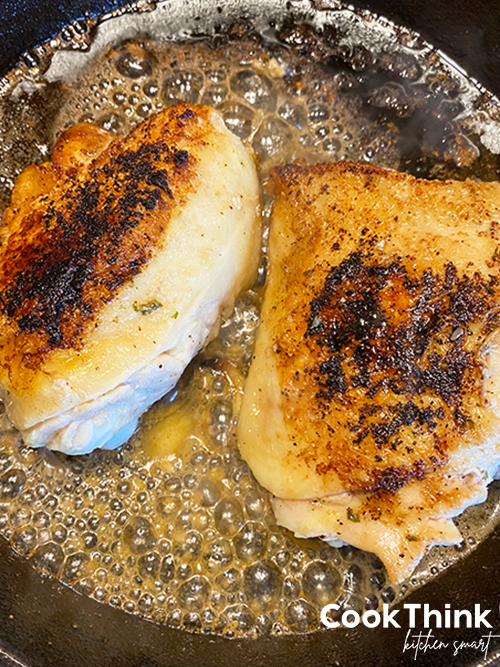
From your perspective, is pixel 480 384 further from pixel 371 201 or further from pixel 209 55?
pixel 209 55

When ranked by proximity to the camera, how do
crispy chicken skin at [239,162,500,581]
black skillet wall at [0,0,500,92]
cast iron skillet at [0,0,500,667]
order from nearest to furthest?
crispy chicken skin at [239,162,500,581], cast iron skillet at [0,0,500,667], black skillet wall at [0,0,500,92]

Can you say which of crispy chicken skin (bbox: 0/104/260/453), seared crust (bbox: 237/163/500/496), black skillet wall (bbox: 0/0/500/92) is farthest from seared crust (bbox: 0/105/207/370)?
black skillet wall (bbox: 0/0/500/92)

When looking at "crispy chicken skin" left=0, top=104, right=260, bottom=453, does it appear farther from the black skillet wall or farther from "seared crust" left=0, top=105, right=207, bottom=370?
the black skillet wall

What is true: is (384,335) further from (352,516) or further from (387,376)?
(352,516)

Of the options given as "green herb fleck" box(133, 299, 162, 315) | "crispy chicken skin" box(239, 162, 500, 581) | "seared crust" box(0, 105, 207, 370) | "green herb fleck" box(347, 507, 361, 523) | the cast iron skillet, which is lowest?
the cast iron skillet

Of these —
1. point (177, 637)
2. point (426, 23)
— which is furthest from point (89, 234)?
point (426, 23)

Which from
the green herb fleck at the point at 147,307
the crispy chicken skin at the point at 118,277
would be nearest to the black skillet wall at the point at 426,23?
the crispy chicken skin at the point at 118,277

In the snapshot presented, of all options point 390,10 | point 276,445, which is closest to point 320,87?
point 390,10
